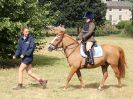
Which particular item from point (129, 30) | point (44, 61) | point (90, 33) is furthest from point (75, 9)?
point (90, 33)

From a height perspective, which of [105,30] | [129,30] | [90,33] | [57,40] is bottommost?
[105,30]

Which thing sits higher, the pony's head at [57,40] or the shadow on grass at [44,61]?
the pony's head at [57,40]

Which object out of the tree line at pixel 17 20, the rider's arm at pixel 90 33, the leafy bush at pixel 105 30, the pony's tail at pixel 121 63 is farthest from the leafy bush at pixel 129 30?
the rider's arm at pixel 90 33

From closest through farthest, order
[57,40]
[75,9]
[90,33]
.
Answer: [90,33] < [57,40] < [75,9]

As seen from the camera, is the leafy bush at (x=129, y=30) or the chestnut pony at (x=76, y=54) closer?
the chestnut pony at (x=76, y=54)

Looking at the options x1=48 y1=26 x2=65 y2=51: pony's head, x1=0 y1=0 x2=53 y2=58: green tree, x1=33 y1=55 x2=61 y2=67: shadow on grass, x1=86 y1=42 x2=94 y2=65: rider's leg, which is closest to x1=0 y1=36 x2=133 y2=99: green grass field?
x1=86 y1=42 x2=94 y2=65: rider's leg

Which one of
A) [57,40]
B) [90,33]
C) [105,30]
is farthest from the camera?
[105,30]

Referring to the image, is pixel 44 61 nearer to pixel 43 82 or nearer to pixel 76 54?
pixel 43 82

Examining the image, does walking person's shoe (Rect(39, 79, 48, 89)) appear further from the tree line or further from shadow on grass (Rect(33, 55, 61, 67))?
shadow on grass (Rect(33, 55, 61, 67))

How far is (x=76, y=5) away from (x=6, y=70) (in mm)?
47698

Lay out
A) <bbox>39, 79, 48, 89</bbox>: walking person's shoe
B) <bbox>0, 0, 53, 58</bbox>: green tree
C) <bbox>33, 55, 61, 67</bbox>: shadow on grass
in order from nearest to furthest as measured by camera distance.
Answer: <bbox>39, 79, 48, 89</bbox>: walking person's shoe < <bbox>0, 0, 53, 58</bbox>: green tree < <bbox>33, 55, 61, 67</bbox>: shadow on grass

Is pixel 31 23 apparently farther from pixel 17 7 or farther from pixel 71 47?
pixel 71 47

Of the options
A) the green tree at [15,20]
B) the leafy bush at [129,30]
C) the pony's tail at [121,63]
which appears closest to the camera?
the pony's tail at [121,63]

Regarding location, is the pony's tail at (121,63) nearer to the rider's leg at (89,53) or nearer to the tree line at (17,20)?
the rider's leg at (89,53)
